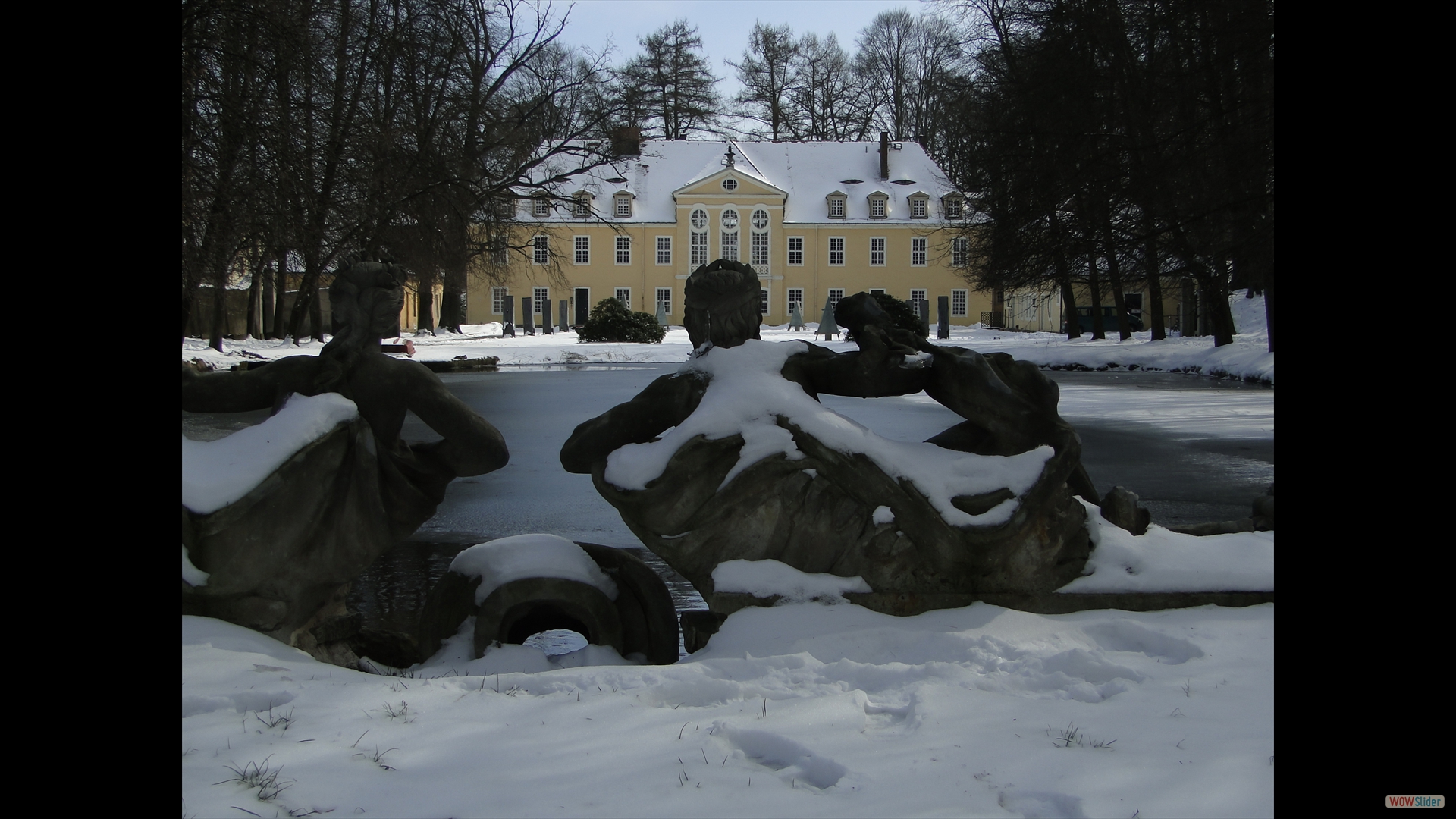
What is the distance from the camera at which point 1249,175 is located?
542 inches

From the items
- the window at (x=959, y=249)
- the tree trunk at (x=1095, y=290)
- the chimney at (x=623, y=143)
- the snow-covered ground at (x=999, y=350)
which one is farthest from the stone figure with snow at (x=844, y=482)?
the window at (x=959, y=249)

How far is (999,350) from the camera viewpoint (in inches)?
1030

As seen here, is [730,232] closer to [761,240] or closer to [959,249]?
[761,240]

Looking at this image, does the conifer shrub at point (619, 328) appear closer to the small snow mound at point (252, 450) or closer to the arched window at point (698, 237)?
the arched window at point (698, 237)

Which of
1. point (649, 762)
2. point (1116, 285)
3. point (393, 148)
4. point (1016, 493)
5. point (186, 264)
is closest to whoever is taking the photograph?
point (649, 762)

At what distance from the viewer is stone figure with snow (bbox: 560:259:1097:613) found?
346 cm

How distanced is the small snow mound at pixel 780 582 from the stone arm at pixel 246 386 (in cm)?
147

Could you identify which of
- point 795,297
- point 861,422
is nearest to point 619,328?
point 861,422

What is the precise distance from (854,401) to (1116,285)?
14.0 m

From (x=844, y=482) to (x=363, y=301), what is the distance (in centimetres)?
168

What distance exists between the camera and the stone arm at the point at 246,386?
138 inches

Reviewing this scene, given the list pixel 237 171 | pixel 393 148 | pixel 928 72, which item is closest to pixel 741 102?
pixel 928 72

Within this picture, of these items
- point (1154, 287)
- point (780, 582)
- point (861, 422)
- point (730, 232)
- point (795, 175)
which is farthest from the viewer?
point (795, 175)
